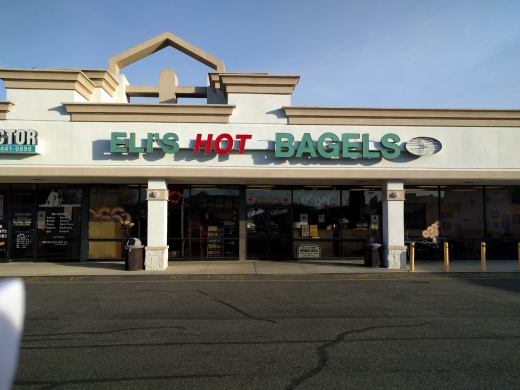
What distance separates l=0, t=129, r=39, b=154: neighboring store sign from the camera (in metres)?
14.2

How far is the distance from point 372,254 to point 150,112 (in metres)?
9.51

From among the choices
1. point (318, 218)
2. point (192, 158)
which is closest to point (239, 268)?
point (192, 158)

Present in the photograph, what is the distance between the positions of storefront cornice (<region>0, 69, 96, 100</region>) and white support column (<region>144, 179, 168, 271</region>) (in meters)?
4.51

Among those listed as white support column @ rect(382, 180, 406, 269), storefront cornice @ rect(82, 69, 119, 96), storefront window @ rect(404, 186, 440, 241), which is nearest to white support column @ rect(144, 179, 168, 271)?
storefront cornice @ rect(82, 69, 119, 96)

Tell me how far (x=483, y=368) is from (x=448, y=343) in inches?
41.4

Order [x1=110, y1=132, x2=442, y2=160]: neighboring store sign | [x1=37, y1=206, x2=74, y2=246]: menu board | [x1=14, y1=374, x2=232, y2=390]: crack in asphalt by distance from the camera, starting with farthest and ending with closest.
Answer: [x1=37, y1=206, x2=74, y2=246]: menu board, [x1=110, y1=132, x2=442, y2=160]: neighboring store sign, [x1=14, y1=374, x2=232, y2=390]: crack in asphalt

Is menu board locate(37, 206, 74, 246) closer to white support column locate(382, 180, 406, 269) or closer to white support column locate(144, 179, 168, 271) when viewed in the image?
white support column locate(144, 179, 168, 271)

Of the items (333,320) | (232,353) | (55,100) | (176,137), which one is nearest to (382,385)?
(232,353)

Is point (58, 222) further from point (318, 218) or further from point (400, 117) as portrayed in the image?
point (400, 117)

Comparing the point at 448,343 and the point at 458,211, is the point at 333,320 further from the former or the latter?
the point at 458,211

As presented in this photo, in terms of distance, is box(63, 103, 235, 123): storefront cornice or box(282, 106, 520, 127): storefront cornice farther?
box(282, 106, 520, 127): storefront cornice

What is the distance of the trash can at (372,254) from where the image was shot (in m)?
15.1

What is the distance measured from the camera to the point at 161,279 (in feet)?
41.7

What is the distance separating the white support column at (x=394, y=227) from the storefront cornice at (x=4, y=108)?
538 inches
